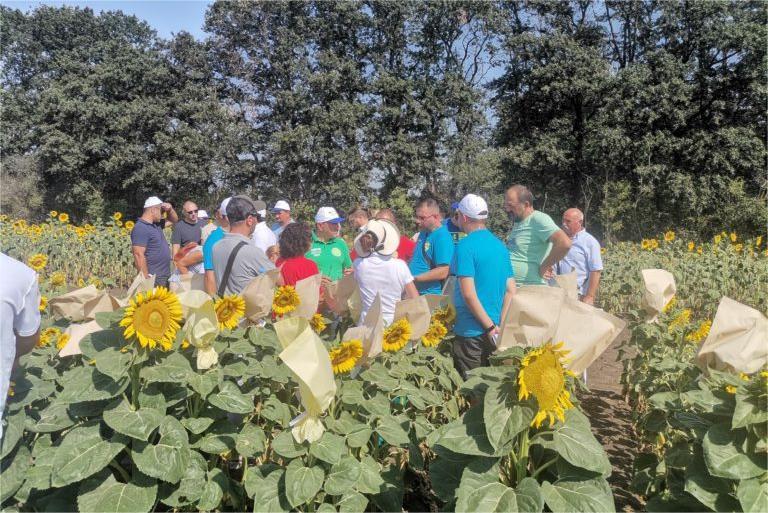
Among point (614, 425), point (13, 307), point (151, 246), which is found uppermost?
point (13, 307)

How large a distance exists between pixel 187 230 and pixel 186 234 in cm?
7

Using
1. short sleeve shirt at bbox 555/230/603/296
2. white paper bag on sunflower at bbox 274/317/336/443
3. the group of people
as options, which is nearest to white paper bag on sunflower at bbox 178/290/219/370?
white paper bag on sunflower at bbox 274/317/336/443

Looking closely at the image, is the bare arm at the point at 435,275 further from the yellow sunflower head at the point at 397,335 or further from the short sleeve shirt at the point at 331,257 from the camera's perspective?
the yellow sunflower head at the point at 397,335

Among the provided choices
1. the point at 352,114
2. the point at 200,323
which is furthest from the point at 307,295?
the point at 352,114

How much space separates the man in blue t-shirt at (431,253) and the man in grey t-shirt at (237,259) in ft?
3.94

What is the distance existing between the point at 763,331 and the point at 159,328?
2.00 meters

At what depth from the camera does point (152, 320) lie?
2.01m

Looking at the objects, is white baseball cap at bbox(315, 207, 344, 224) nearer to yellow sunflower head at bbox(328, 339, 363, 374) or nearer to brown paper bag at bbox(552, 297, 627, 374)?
yellow sunflower head at bbox(328, 339, 363, 374)

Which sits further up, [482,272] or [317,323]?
[482,272]

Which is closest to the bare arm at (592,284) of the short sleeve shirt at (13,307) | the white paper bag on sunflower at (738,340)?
the white paper bag on sunflower at (738,340)

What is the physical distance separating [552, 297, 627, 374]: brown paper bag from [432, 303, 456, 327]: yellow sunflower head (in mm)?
1664

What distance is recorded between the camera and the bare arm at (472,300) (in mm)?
3445

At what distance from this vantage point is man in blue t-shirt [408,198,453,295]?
14.5 ft

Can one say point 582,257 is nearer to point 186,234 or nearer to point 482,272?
point 482,272
